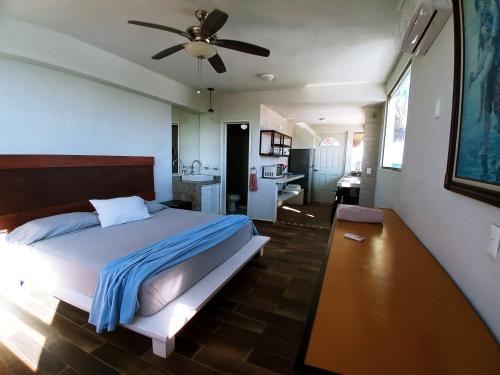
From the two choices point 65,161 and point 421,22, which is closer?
point 421,22

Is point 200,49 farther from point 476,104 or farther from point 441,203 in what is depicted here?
point 441,203

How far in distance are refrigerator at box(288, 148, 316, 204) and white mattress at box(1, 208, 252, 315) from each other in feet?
15.1

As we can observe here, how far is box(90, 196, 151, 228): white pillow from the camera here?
2949 mm

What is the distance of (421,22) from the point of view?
1565 mm

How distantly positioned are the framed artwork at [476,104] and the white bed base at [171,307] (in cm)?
177

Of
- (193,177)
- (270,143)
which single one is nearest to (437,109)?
(270,143)

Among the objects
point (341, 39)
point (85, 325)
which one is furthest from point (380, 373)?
point (341, 39)

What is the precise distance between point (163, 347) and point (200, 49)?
7.74 ft

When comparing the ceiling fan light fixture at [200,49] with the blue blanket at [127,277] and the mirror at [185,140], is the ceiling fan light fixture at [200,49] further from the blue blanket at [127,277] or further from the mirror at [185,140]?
the mirror at [185,140]

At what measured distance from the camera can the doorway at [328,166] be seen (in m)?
7.22

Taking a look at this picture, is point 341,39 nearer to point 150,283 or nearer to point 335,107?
point 335,107

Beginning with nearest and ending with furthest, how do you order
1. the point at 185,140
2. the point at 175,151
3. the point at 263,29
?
the point at 263,29, the point at 185,140, the point at 175,151

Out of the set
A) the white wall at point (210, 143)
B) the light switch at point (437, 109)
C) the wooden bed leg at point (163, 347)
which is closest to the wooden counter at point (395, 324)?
the light switch at point (437, 109)

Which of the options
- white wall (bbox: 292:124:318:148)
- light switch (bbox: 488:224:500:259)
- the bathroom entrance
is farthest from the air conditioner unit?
white wall (bbox: 292:124:318:148)
